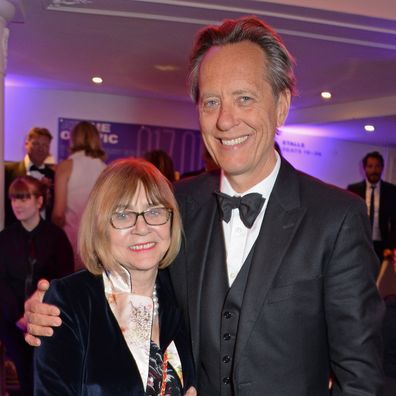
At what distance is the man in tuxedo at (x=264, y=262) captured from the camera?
138 centimetres

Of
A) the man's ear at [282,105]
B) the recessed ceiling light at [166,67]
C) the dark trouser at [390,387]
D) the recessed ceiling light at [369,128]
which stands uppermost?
the recessed ceiling light at [166,67]

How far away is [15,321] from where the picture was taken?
347 cm

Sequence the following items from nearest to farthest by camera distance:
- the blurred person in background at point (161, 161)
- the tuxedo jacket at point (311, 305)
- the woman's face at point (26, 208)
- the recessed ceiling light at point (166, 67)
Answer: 1. the tuxedo jacket at point (311, 305)
2. the woman's face at point (26, 208)
3. the blurred person in background at point (161, 161)
4. the recessed ceiling light at point (166, 67)

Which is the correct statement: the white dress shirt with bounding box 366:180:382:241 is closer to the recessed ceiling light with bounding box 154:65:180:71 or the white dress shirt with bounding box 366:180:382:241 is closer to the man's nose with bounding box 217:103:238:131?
the recessed ceiling light with bounding box 154:65:180:71

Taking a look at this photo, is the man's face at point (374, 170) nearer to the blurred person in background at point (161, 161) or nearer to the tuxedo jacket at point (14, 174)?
the blurred person in background at point (161, 161)

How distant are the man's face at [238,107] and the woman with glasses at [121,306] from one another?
8.9 inches

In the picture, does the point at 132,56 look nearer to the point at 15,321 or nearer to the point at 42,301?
the point at 15,321

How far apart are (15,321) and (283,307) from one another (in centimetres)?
253

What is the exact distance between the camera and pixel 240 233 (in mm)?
1611

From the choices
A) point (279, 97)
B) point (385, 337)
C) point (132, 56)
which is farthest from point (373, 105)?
point (279, 97)

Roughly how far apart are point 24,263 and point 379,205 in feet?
16.1

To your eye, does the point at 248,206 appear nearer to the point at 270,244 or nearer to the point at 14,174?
the point at 270,244

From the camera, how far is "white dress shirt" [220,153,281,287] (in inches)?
61.9

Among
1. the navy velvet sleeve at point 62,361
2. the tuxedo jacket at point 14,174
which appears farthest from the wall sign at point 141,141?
the navy velvet sleeve at point 62,361
